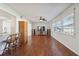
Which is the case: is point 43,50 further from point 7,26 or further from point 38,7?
point 7,26

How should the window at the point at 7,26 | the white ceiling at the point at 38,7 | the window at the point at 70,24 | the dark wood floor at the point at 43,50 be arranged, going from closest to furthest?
the dark wood floor at the point at 43,50, the white ceiling at the point at 38,7, the window at the point at 70,24, the window at the point at 7,26

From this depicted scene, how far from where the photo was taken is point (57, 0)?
200cm

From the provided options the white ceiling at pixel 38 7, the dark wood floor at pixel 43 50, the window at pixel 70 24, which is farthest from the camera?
the window at pixel 70 24

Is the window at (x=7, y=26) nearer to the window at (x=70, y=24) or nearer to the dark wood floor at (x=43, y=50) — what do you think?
the dark wood floor at (x=43, y=50)

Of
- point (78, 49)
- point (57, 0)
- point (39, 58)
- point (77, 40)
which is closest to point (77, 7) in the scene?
point (77, 40)

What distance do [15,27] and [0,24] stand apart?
0.90m

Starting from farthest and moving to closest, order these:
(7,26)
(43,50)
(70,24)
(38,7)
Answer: (7,26) < (38,7) < (70,24) < (43,50)

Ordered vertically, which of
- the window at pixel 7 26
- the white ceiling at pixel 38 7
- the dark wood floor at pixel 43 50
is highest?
the white ceiling at pixel 38 7

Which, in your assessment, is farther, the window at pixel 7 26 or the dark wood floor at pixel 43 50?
the window at pixel 7 26

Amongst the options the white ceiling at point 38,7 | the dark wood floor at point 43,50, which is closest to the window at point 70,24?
the white ceiling at point 38,7

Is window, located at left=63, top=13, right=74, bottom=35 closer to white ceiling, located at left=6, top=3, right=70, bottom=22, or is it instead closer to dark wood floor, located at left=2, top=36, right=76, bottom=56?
white ceiling, located at left=6, top=3, right=70, bottom=22

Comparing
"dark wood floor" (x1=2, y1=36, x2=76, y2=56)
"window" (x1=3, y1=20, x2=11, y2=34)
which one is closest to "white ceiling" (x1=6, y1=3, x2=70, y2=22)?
"window" (x1=3, y1=20, x2=11, y2=34)

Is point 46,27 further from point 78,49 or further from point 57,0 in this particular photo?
point 57,0

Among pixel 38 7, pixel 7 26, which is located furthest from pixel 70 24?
pixel 7 26
